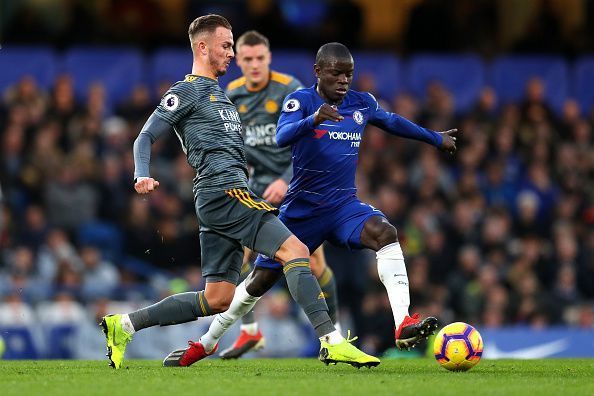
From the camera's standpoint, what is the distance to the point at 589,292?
1697 centimetres

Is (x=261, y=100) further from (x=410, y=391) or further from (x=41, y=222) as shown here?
(x=41, y=222)

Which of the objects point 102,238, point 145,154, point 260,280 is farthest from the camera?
point 102,238

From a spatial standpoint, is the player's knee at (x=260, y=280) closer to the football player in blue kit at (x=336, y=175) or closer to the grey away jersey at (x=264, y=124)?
the football player in blue kit at (x=336, y=175)

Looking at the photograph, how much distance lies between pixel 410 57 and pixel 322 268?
1015 cm

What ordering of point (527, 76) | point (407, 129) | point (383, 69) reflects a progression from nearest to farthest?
point (407, 129) → point (383, 69) → point (527, 76)

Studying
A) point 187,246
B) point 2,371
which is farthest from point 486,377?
point 187,246

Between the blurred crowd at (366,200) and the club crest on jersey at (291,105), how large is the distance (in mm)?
5839

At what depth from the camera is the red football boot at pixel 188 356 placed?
30.7 ft

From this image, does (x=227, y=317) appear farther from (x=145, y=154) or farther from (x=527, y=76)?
(x=527, y=76)

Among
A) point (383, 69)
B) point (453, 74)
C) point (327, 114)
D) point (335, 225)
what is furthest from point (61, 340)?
point (453, 74)

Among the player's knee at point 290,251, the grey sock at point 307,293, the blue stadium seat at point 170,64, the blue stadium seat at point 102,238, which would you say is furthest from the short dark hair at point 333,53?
the blue stadium seat at point 170,64

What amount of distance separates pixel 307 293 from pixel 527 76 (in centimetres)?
1274

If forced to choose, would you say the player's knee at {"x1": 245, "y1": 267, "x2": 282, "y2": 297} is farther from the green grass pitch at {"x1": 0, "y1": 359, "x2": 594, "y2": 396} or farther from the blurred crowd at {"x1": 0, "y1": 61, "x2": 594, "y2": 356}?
the blurred crowd at {"x1": 0, "y1": 61, "x2": 594, "y2": 356}

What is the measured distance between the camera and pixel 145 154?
8219 millimetres
